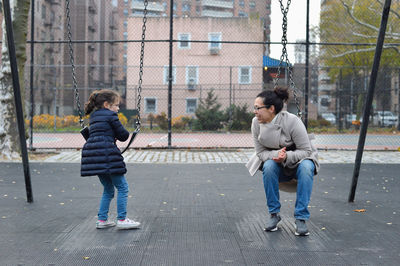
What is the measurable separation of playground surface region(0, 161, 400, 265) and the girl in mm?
232

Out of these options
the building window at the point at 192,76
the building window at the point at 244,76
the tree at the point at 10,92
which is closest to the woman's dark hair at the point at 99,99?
the tree at the point at 10,92

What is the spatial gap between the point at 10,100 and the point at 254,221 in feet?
22.1

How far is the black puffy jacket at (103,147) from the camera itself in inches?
153

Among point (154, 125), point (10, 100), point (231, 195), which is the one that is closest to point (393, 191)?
point (231, 195)

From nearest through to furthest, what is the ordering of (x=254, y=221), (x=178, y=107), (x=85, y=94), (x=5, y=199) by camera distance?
(x=254, y=221) < (x=5, y=199) < (x=178, y=107) < (x=85, y=94)

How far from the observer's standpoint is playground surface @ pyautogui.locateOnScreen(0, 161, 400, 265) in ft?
10.7

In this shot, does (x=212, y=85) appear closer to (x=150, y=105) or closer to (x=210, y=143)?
(x=150, y=105)

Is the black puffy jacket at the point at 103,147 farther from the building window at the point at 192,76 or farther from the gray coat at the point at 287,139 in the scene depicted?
the building window at the point at 192,76

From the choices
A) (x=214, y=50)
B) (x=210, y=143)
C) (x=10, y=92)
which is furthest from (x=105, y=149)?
(x=214, y=50)

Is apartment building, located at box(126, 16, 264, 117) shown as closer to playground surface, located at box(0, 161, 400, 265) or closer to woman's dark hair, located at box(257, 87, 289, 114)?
playground surface, located at box(0, 161, 400, 265)

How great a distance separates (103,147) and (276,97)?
4.98 feet

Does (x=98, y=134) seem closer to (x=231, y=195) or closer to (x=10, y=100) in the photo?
(x=231, y=195)

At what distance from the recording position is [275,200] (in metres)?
4.07

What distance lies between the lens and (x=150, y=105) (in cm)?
2322
